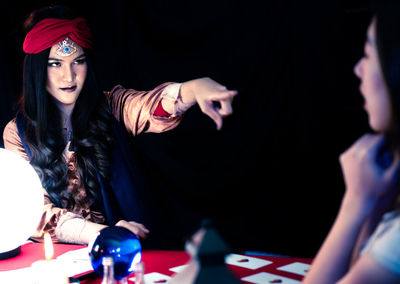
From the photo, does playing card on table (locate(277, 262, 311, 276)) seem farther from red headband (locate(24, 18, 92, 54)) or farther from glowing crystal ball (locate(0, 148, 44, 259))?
red headband (locate(24, 18, 92, 54))

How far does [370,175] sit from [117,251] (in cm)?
68

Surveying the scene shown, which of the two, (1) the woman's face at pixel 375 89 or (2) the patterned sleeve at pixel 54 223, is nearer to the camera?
(1) the woman's face at pixel 375 89

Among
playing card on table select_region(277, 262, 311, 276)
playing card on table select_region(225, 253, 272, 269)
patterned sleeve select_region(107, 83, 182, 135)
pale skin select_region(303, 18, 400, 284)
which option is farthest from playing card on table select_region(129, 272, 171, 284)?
patterned sleeve select_region(107, 83, 182, 135)

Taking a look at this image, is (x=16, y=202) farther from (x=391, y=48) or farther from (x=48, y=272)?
(x=391, y=48)

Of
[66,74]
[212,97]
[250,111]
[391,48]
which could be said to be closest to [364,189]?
[391,48]

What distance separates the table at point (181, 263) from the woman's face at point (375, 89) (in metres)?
0.53

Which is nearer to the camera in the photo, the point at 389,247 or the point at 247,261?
the point at 389,247

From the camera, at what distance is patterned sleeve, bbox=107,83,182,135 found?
Answer: 215 cm

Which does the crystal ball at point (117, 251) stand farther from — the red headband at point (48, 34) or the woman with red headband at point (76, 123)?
the red headband at point (48, 34)

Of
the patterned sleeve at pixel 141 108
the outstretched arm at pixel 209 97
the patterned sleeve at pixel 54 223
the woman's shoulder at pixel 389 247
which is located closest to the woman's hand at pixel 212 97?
the outstretched arm at pixel 209 97

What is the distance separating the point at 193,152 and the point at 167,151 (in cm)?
16

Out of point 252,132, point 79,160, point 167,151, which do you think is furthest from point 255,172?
point 79,160

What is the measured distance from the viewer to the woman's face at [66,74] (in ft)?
7.44

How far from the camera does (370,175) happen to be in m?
0.86
